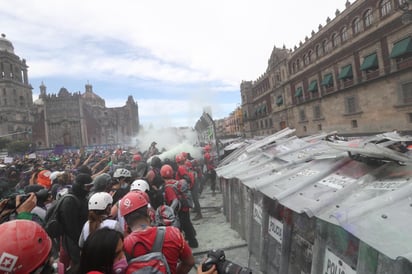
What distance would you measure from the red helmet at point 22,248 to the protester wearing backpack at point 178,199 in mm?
2903

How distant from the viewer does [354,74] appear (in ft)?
69.8

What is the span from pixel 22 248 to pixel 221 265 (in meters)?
1.19

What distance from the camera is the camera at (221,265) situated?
4.99 feet

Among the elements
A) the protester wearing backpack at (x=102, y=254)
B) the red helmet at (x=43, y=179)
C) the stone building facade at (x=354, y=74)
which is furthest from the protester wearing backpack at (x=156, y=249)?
the stone building facade at (x=354, y=74)

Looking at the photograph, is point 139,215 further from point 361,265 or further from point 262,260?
point 262,260

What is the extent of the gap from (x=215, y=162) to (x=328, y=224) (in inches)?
357

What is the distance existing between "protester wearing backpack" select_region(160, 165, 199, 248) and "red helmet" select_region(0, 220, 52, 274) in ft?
9.53

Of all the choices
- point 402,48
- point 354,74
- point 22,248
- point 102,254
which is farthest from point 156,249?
point 354,74

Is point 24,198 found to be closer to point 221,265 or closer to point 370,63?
point 221,265

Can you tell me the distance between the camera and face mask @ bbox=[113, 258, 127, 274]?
1674 mm

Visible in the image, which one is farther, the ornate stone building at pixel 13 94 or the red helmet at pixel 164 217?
the ornate stone building at pixel 13 94

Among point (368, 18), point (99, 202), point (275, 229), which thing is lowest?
point (275, 229)

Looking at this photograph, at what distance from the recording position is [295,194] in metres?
2.68

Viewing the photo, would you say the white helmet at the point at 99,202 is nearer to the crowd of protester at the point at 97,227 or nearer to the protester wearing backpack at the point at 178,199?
the crowd of protester at the point at 97,227
